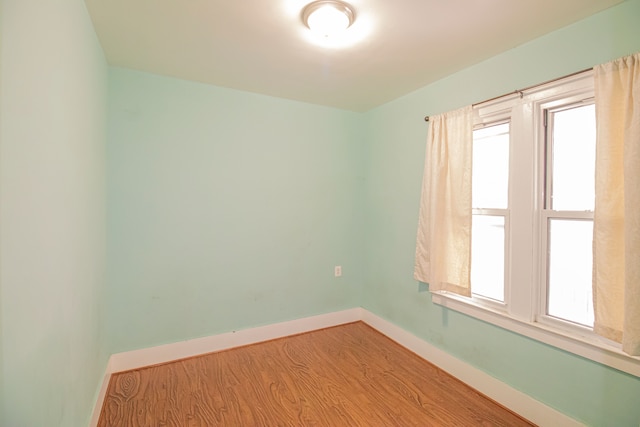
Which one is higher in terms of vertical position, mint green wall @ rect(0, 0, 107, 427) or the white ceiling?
the white ceiling

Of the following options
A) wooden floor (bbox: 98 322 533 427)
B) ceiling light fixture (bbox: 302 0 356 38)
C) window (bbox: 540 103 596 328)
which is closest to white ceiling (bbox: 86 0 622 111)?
ceiling light fixture (bbox: 302 0 356 38)

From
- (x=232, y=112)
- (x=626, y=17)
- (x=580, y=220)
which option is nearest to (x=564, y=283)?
(x=580, y=220)

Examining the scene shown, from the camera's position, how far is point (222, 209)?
103 inches

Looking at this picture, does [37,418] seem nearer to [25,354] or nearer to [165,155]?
[25,354]

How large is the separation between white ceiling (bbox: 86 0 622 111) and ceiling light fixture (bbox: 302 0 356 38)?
0.16ft

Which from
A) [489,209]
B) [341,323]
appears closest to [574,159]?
[489,209]

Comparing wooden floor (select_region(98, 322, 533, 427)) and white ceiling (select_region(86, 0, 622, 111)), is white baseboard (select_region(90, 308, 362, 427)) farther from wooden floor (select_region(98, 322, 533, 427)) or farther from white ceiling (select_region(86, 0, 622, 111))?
white ceiling (select_region(86, 0, 622, 111))

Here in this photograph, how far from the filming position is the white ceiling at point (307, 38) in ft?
4.94

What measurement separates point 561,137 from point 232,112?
99.4 inches

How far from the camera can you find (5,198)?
78 cm

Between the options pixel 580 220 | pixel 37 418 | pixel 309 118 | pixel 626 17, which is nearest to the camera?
pixel 37 418

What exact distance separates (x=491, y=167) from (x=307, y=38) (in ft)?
5.33

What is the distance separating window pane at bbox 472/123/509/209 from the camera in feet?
6.77

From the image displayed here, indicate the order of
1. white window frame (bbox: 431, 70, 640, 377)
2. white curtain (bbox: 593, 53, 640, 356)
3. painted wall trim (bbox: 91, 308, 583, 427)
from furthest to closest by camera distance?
1. painted wall trim (bbox: 91, 308, 583, 427)
2. white window frame (bbox: 431, 70, 640, 377)
3. white curtain (bbox: 593, 53, 640, 356)
